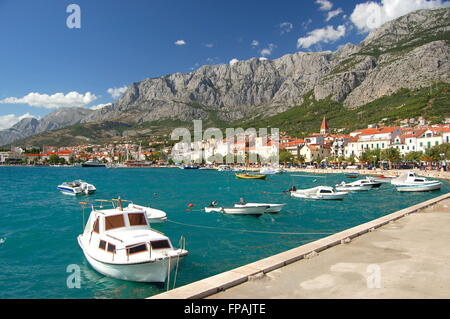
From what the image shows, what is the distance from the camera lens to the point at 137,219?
15.5 m

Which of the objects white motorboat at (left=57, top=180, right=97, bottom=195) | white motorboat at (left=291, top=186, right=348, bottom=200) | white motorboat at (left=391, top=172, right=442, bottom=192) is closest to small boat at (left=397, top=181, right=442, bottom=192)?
white motorboat at (left=391, top=172, right=442, bottom=192)

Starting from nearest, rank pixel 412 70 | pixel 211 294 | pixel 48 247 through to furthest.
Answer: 1. pixel 211 294
2. pixel 48 247
3. pixel 412 70

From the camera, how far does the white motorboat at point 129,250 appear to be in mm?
11844

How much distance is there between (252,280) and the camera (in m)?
8.58

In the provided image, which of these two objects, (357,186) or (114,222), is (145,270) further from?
(357,186)

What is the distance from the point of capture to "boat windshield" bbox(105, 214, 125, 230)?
48.5 feet

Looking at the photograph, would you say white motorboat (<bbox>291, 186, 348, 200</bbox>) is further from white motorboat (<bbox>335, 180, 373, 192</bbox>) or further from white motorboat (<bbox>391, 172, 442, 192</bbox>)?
white motorboat (<bbox>391, 172, 442, 192</bbox>)

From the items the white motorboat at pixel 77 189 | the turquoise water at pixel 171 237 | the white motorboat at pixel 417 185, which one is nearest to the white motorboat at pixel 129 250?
the turquoise water at pixel 171 237

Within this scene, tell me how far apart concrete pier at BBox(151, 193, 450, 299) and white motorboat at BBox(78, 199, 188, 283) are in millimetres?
3804

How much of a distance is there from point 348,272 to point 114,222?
10424 millimetres

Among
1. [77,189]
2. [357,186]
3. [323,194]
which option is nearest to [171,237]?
[323,194]

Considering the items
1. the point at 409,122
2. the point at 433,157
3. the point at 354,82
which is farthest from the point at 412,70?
the point at 433,157
